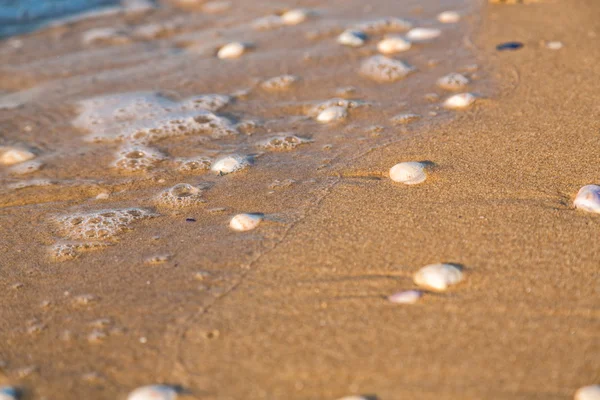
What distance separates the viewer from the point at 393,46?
411 cm

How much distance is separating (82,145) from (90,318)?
5.05 ft

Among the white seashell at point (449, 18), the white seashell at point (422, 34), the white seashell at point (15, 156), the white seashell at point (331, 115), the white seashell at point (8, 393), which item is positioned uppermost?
the white seashell at point (449, 18)

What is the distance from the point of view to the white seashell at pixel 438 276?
1.98 meters

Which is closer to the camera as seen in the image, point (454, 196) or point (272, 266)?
point (272, 266)

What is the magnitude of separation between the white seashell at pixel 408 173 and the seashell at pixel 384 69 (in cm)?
121

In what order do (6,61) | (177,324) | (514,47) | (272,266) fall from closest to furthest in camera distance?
(177,324)
(272,266)
(514,47)
(6,61)

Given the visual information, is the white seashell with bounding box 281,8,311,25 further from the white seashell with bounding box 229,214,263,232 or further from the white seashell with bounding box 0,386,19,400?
the white seashell with bounding box 0,386,19,400

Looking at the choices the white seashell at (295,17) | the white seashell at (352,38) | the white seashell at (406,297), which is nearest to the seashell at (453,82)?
the white seashell at (352,38)

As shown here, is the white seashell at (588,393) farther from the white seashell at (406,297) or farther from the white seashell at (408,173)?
the white seashell at (408,173)

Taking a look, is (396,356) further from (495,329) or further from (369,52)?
(369,52)

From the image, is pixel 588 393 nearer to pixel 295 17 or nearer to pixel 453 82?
pixel 453 82

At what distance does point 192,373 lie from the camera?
1.76m

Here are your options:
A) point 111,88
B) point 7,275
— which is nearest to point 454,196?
point 7,275

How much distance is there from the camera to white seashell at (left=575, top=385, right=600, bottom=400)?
1548 millimetres
